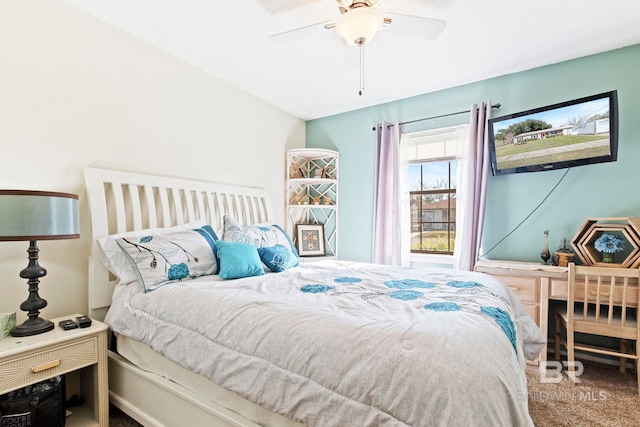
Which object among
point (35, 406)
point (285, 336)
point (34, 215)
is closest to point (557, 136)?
point (285, 336)

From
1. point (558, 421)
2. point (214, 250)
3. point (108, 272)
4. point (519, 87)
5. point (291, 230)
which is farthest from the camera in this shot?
point (291, 230)

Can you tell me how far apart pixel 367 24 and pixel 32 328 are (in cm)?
232

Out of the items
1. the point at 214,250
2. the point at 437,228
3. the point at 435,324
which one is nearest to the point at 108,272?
the point at 214,250

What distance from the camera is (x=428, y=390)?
83 cm

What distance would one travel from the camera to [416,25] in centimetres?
174

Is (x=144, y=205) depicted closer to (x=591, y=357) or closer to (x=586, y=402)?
(x=586, y=402)

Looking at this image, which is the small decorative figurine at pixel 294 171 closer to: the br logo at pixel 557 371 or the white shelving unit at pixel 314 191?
the white shelving unit at pixel 314 191

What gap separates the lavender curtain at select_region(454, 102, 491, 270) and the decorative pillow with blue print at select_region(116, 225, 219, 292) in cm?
232

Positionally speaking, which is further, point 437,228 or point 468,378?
point 437,228

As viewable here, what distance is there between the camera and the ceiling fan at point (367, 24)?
1614mm

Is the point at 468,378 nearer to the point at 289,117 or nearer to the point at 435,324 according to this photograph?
the point at 435,324

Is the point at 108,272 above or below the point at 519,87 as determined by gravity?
below

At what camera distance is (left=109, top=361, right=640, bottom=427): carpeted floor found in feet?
5.85

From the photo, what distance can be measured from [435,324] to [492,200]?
7.80 feet
